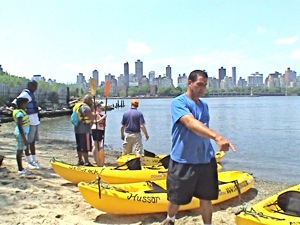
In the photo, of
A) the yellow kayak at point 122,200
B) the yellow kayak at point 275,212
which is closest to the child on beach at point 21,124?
the yellow kayak at point 122,200

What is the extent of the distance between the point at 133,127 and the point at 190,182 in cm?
511

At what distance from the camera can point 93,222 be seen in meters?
5.46

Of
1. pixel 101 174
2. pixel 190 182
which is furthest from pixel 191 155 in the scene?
pixel 101 174

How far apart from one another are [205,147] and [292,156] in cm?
1407

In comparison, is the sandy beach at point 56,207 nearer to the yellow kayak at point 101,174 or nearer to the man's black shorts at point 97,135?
the yellow kayak at point 101,174

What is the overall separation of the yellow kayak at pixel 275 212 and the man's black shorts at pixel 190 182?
475 mm

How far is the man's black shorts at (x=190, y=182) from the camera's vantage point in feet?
14.1

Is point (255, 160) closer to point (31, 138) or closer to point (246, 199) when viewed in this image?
point (246, 199)

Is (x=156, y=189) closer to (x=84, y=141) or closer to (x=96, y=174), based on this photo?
(x=96, y=174)

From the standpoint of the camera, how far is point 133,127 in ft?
30.6

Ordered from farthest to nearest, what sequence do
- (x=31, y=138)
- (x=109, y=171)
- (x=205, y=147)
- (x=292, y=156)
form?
(x=292, y=156), (x=31, y=138), (x=109, y=171), (x=205, y=147)

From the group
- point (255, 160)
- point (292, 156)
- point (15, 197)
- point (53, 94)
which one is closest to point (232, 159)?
point (255, 160)

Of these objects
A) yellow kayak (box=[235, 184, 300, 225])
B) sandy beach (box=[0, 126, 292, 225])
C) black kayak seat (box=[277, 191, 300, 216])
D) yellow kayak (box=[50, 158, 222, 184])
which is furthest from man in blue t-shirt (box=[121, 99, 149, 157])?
black kayak seat (box=[277, 191, 300, 216])

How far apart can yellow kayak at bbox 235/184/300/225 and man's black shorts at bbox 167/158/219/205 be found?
475mm
